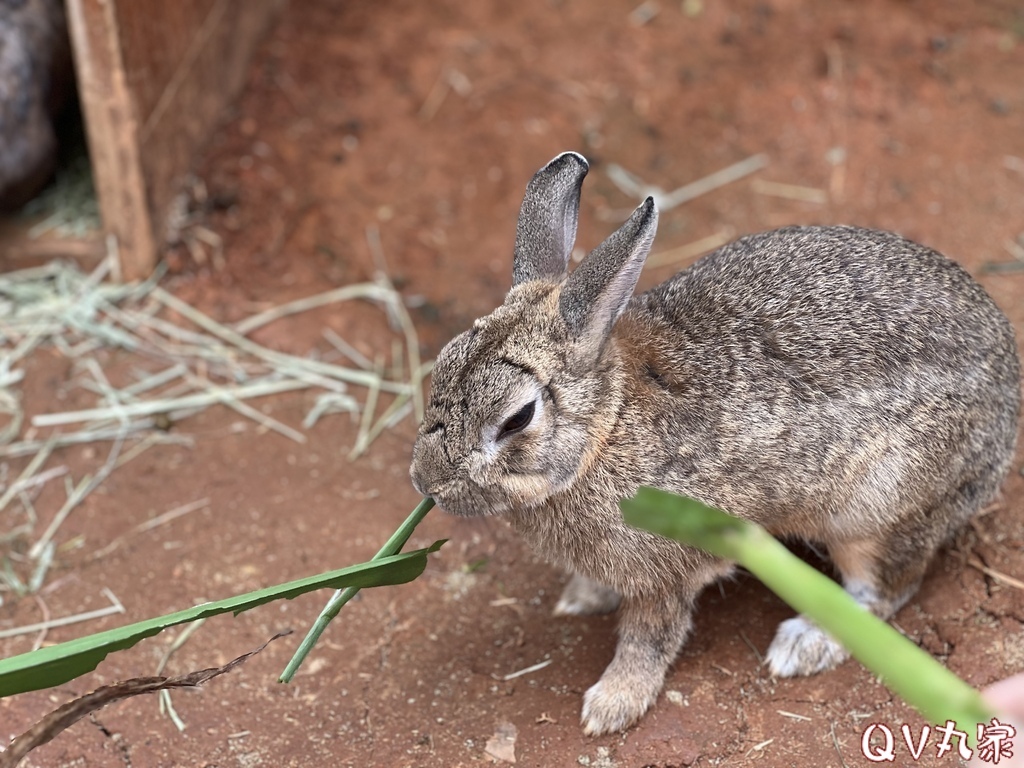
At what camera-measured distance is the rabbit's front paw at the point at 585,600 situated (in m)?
3.95

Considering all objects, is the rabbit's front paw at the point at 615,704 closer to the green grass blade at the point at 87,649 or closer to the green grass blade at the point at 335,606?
the green grass blade at the point at 335,606

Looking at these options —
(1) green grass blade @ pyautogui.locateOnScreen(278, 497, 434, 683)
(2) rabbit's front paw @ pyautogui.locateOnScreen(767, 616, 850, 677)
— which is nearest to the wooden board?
(1) green grass blade @ pyautogui.locateOnScreen(278, 497, 434, 683)

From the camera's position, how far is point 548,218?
3424 mm

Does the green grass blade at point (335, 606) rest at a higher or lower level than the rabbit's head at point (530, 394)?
lower

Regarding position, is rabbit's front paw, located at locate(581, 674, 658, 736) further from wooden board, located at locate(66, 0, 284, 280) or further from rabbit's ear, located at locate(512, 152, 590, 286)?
wooden board, located at locate(66, 0, 284, 280)

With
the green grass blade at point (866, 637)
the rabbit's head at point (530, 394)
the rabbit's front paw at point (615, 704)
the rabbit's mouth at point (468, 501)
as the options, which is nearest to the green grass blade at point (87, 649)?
the rabbit's mouth at point (468, 501)

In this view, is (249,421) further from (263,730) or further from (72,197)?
(72,197)

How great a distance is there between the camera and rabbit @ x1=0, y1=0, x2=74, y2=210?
5.80 metres

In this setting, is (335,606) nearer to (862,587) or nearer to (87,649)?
(87,649)

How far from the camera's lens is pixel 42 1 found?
6.13 meters

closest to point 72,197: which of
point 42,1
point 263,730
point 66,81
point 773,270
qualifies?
point 66,81

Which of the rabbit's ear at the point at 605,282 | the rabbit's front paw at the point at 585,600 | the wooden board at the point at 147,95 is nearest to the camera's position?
the rabbit's ear at the point at 605,282

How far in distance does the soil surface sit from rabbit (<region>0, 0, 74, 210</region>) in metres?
0.97

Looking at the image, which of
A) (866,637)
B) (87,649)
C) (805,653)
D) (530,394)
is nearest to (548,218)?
(530,394)
